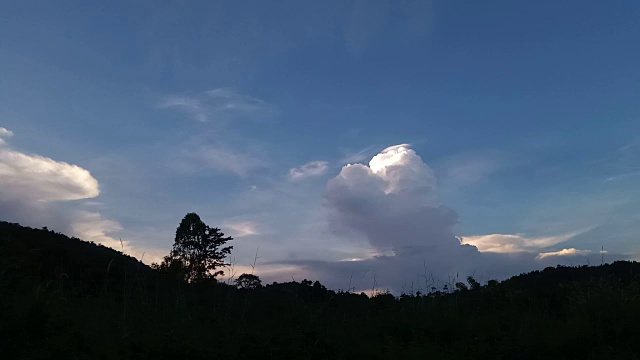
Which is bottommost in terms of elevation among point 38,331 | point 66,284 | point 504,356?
point 504,356

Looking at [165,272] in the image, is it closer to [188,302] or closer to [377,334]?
[188,302]

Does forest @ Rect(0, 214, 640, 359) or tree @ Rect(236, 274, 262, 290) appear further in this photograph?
tree @ Rect(236, 274, 262, 290)

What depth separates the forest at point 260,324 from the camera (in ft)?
26.2

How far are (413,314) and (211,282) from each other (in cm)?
555

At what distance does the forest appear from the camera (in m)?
7.98

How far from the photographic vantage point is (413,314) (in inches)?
536

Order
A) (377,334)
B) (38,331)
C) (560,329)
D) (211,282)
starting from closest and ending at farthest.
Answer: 1. (38,331)
2. (560,329)
3. (377,334)
4. (211,282)

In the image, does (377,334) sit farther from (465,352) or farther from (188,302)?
(188,302)

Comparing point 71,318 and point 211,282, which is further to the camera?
point 211,282

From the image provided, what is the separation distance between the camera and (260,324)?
35.1 ft

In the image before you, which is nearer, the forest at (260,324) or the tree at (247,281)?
the forest at (260,324)

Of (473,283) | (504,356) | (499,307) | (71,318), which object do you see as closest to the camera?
(71,318)

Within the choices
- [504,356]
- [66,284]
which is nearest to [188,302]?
[66,284]

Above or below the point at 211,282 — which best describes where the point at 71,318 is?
below
